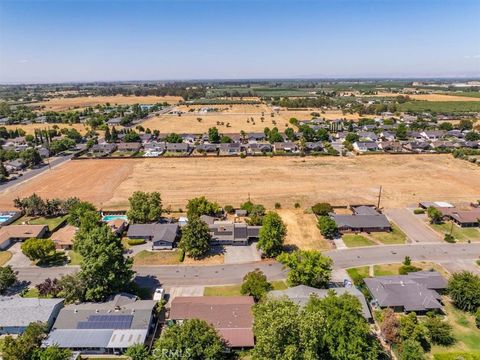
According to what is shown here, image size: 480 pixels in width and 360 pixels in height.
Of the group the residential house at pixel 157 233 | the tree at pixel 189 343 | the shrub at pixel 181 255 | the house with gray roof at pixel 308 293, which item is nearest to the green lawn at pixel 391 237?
the house with gray roof at pixel 308 293

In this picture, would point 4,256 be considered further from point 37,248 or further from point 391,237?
point 391,237

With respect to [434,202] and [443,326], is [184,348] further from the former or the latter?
[434,202]

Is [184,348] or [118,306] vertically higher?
[184,348]

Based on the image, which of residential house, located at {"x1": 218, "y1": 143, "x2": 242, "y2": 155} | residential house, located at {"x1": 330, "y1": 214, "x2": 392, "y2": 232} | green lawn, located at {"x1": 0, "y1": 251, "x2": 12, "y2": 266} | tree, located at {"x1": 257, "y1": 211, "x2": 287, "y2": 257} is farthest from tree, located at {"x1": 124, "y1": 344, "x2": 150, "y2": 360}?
residential house, located at {"x1": 218, "y1": 143, "x2": 242, "y2": 155}

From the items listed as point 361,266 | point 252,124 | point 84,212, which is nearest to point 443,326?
point 361,266


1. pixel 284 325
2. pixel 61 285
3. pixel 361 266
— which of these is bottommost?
pixel 361 266

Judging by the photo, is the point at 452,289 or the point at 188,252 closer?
the point at 452,289

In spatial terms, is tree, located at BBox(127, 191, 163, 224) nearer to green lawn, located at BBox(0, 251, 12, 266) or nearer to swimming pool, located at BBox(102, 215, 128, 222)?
swimming pool, located at BBox(102, 215, 128, 222)
